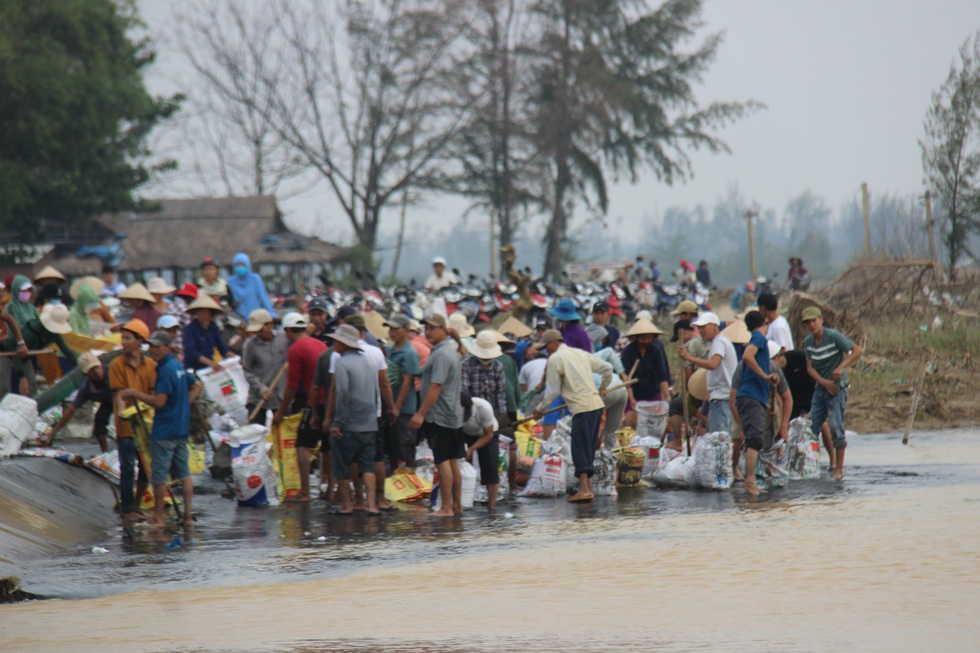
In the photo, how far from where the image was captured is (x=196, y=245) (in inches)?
1597

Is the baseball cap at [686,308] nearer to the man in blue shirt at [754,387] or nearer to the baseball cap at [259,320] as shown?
the man in blue shirt at [754,387]

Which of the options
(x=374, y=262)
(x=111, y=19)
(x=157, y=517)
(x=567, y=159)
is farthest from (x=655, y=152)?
(x=157, y=517)

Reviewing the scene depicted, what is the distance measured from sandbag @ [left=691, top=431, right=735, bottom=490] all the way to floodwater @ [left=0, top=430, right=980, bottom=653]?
42 centimetres

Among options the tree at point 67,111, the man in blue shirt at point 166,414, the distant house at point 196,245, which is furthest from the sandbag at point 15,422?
the distant house at point 196,245

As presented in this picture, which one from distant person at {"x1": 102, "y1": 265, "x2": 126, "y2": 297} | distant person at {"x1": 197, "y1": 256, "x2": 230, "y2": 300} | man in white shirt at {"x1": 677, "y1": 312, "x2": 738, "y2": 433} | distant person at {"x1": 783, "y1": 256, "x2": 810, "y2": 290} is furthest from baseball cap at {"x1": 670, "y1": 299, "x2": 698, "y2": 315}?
distant person at {"x1": 783, "y1": 256, "x2": 810, "y2": 290}

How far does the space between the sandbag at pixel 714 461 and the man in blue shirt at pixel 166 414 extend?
209 inches

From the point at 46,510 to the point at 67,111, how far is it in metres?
25.5

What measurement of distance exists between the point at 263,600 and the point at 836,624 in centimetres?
372

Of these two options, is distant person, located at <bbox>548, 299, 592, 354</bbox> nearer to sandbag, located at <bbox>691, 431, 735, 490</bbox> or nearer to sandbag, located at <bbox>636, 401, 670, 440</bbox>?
sandbag, located at <bbox>636, 401, 670, 440</bbox>

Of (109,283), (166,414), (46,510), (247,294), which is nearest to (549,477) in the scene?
(166,414)

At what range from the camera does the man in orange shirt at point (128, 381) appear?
1029 centimetres

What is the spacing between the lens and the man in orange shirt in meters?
10.3

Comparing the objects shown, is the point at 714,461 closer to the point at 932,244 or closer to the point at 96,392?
the point at 96,392

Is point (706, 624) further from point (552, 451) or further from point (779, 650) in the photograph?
Result: point (552, 451)
